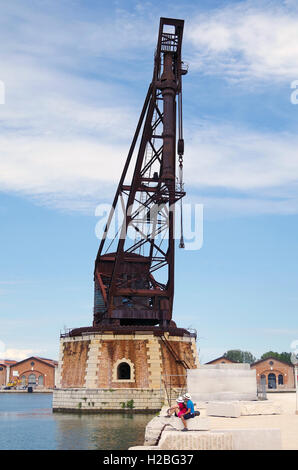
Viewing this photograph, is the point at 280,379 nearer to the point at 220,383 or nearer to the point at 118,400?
the point at 118,400

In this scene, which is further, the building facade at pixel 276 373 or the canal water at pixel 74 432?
the building facade at pixel 276 373

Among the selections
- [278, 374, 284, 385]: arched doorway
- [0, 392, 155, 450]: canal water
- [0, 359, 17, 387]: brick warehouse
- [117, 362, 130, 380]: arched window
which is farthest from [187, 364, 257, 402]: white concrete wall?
[0, 359, 17, 387]: brick warehouse

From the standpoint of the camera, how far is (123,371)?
39.7 m

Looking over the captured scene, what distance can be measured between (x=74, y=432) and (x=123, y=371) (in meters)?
12.3

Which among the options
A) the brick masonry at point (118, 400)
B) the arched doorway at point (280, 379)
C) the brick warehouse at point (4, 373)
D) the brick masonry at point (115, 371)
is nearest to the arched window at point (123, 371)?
the brick masonry at point (115, 371)

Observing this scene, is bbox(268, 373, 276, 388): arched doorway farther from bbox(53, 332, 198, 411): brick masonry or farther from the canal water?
the canal water

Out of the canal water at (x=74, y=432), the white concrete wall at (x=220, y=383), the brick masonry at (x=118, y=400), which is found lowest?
the canal water at (x=74, y=432)

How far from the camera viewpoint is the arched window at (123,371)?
38.5 meters

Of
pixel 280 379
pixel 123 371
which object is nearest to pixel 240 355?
pixel 280 379

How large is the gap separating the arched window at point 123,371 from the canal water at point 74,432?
134 inches

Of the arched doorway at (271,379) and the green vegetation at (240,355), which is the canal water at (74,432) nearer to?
the arched doorway at (271,379)

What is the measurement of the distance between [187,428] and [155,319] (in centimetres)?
2827

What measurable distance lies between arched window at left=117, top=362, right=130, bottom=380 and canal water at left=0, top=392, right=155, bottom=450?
3.42 metres

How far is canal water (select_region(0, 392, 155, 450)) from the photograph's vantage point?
922 inches
